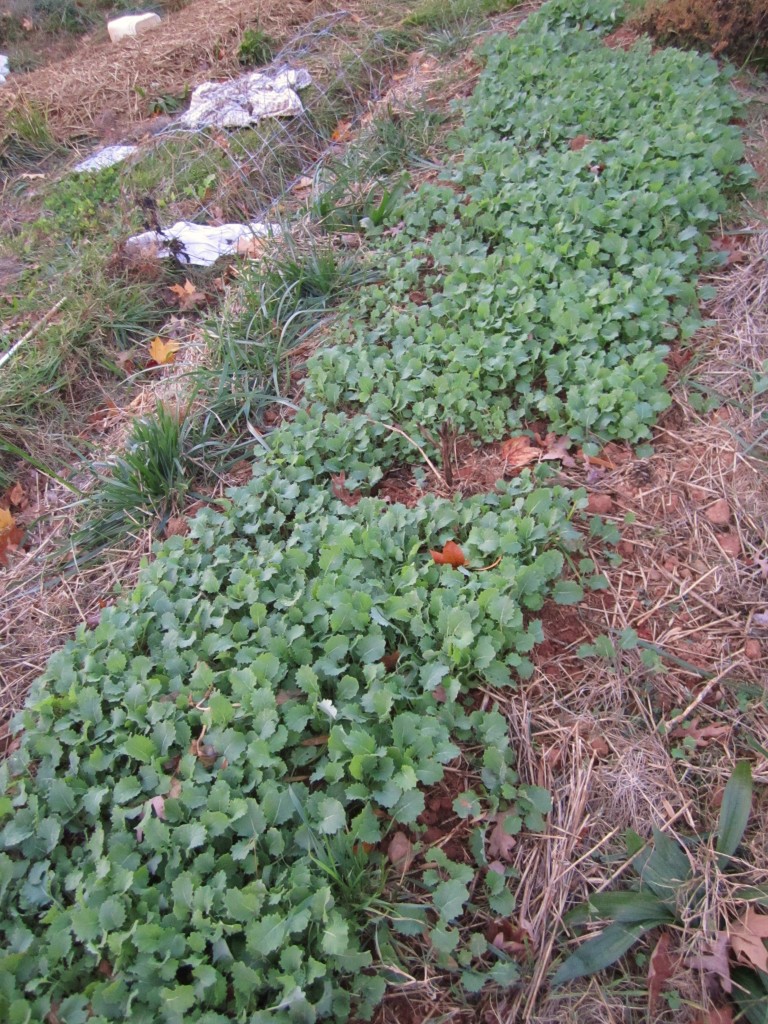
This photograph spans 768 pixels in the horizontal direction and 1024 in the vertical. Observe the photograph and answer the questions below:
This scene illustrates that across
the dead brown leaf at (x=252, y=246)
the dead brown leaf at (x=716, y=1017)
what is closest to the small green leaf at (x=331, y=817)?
the dead brown leaf at (x=716, y=1017)

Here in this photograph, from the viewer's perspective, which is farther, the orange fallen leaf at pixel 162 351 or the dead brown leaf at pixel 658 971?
the orange fallen leaf at pixel 162 351

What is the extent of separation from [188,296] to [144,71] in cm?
343

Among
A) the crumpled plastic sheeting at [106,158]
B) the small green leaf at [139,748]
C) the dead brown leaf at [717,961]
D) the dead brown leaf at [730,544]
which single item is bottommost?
the dead brown leaf at [717,961]

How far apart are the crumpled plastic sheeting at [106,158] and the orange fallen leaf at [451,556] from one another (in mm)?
4207

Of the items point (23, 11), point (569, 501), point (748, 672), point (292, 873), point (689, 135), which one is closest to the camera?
point (292, 873)

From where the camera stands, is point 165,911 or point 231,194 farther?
point 231,194

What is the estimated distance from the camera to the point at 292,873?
1493mm

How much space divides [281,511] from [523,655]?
38.4 inches

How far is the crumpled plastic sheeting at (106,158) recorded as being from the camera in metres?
4.75

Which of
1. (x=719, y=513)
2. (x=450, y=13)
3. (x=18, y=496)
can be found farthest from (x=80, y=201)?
(x=719, y=513)

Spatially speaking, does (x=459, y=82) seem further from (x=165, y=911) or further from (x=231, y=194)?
(x=165, y=911)

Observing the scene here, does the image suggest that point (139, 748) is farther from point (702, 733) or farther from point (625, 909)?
point (702, 733)

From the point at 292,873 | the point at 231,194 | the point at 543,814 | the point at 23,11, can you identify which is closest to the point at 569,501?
the point at 543,814

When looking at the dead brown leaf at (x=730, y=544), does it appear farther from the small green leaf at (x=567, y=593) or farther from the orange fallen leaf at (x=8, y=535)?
the orange fallen leaf at (x=8, y=535)
